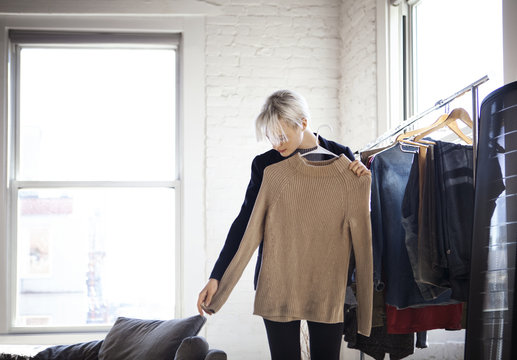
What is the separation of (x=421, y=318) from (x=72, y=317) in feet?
8.93

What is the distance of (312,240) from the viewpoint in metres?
2.08

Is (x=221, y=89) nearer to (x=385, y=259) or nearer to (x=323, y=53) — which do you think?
(x=323, y=53)

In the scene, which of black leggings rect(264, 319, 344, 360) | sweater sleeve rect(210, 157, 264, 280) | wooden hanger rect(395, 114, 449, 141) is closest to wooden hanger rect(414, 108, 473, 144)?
wooden hanger rect(395, 114, 449, 141)

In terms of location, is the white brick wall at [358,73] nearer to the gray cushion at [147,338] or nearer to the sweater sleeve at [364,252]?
the gray cushion at [147,338]

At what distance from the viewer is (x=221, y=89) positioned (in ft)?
14.5

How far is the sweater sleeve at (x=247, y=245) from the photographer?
85.3 inches

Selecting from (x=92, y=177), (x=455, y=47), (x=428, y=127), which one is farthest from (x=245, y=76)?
(x=428, y=127)

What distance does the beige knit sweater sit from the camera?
204 centimetres

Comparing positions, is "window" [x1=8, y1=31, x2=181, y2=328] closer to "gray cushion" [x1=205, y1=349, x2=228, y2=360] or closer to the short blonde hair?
"gray cushion" [x1=205, y1=349, x2=228, y2=360]

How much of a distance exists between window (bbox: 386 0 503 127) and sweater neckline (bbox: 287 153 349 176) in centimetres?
98

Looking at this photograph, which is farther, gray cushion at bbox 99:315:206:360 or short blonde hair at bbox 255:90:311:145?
gray cushion at bbox 99:315:206:360

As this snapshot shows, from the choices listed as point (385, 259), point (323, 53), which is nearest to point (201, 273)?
point (323, 53)

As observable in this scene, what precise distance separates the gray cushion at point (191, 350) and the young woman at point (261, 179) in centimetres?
53

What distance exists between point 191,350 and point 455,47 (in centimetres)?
201
